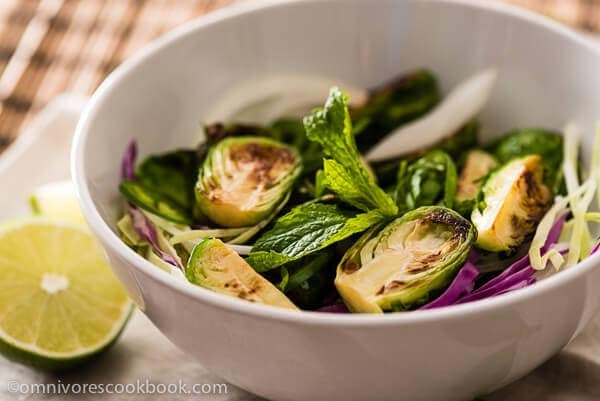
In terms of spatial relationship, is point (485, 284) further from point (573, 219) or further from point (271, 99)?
point (271, 99)

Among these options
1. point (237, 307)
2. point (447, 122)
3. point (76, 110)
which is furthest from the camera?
point (76, 110)

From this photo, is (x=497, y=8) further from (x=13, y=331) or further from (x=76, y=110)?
(x=13, y=331)

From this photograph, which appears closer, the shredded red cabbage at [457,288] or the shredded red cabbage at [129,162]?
the shredded red cabbage at [457,288]

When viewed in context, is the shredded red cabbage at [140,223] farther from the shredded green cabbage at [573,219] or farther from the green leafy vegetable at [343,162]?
the shredded green cabbage at [573,219]

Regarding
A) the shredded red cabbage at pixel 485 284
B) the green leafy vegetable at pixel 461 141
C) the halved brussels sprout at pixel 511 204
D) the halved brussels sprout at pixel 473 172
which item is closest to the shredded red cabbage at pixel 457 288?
the shredded red cabbage at pixel 485 284

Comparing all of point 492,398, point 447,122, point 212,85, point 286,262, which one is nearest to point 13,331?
point 286,262

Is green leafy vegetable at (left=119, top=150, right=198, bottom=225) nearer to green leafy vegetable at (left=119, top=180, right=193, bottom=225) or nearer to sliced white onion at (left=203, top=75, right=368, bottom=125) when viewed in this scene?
green leafy vegetable at (left=119, top=180, right=193, bottom=225)

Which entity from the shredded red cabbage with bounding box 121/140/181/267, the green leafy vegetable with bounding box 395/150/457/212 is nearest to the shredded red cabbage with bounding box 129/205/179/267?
the shredded red cabbage with bounding box 121/140/181/267
